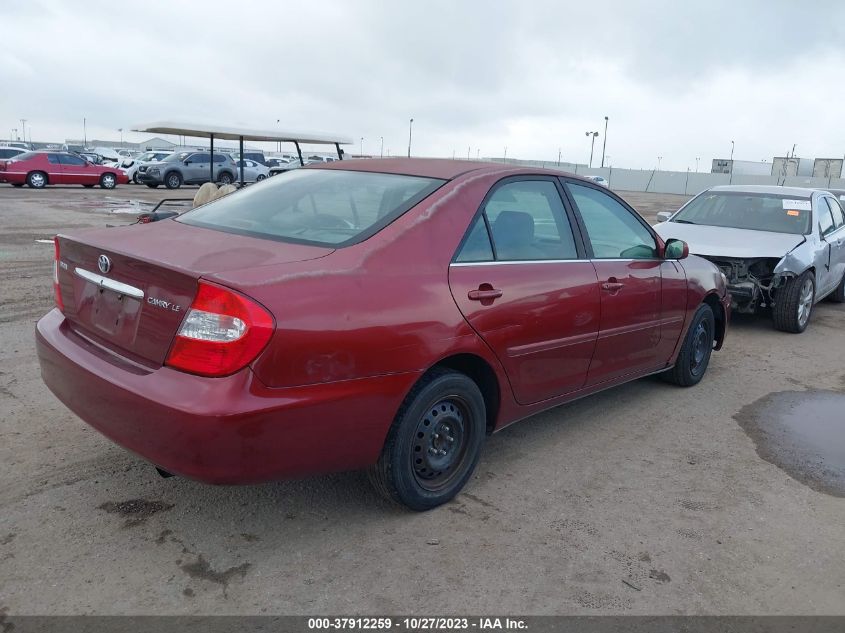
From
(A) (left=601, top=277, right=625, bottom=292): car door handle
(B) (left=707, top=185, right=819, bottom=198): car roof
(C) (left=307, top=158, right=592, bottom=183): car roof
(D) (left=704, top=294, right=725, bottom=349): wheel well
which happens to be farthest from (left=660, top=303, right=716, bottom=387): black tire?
(B) (left=707, top=185, right=819, bottom=198): car roof

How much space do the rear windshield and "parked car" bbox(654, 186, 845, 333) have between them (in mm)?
4821

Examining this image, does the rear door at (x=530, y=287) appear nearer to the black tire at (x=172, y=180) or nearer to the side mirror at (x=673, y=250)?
the side mirror at (x=673, y=250)

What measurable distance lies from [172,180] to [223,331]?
2790cm

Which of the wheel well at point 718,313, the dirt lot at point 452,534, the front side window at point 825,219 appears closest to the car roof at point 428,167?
the dirt lot at point 452,534

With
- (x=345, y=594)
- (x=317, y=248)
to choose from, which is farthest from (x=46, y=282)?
(x=345, y=594)

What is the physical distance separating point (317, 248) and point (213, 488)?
1322 millimetres

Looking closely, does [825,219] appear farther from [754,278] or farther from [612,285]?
[612,285]

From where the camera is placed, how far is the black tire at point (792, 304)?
23.9 feet

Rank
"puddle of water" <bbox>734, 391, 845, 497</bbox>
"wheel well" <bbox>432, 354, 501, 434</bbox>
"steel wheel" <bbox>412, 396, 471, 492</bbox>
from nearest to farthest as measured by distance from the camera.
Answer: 1. "steel wheel" <bbox>412, 396, 471, 492</bbox>
2. "wheel well" <bbox>432, 354, 501, 434</bbox>
3. "puddle of water" <bbox>734, 391, 845, 497</bbox>

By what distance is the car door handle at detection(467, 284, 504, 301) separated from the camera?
130 inches

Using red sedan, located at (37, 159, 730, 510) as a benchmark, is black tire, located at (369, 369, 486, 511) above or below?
below

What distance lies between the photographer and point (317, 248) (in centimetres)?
302

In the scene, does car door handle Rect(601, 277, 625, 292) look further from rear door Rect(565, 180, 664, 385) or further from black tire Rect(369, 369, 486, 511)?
black tire Rect(369, 369, 486, 511)
